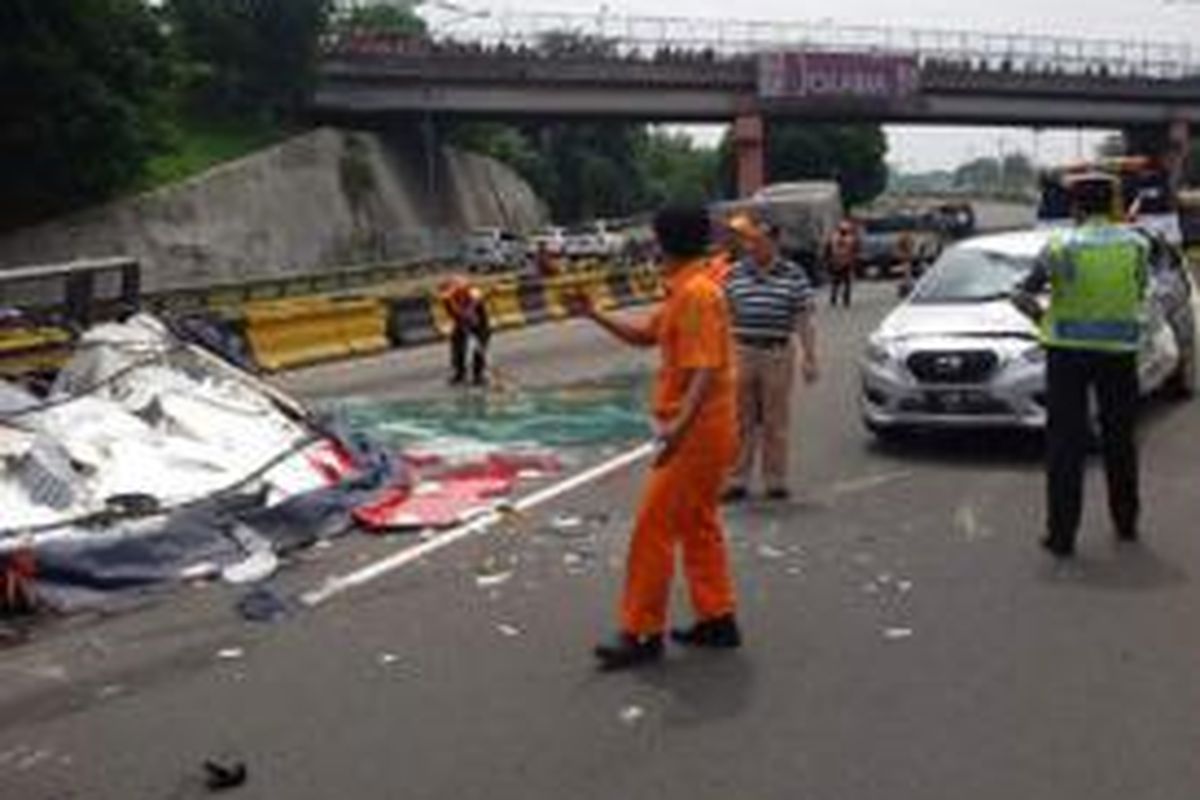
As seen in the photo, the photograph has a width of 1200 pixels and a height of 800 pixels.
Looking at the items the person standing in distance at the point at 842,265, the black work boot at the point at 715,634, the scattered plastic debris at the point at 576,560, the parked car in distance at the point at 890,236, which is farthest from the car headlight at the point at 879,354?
the parked car in distance at the point at 890,236

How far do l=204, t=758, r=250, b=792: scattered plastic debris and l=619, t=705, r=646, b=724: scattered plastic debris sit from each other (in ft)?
4.60

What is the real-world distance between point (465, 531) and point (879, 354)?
14.5 feet

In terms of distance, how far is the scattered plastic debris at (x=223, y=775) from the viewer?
6.84 m

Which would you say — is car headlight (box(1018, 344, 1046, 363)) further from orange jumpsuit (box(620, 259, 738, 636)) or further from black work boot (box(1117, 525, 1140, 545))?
orange jumpsuit (box(620, 259, 738, 636))

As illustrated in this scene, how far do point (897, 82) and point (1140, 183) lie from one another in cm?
4610

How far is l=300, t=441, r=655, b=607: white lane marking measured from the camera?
1048 cm

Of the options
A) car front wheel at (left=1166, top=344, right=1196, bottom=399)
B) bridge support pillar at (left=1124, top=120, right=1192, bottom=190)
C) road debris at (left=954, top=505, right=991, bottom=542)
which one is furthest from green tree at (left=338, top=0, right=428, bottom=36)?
road debris at (left=954, top=505, right=991, bottom=542)

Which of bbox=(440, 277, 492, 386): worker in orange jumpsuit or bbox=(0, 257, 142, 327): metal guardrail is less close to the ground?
bbox=(0, 257, 142, 327): metal guardrail

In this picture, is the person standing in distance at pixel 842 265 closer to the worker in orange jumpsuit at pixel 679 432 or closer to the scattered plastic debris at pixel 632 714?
the worker in orange jumpsuit at pixel 679 432

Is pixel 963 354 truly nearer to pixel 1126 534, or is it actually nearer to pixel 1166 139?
pixel 1126 534

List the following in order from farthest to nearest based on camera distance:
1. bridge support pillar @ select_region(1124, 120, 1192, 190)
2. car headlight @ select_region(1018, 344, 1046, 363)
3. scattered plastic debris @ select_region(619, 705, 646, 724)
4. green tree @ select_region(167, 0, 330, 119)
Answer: bridge support pillar @ select_region(1124, 120, 1192, 190) < green tree @ select_region(167, 0, 330, 119) < car headlight @ select_region(1018, 344, 1046, 363) < scattered plastic debris @ select_region(619, 705, 646, 724)

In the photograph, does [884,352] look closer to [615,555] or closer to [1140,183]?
[615,555]

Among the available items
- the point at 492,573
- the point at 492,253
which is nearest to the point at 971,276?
the point at 492,573

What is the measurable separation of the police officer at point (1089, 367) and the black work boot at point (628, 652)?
311cm
